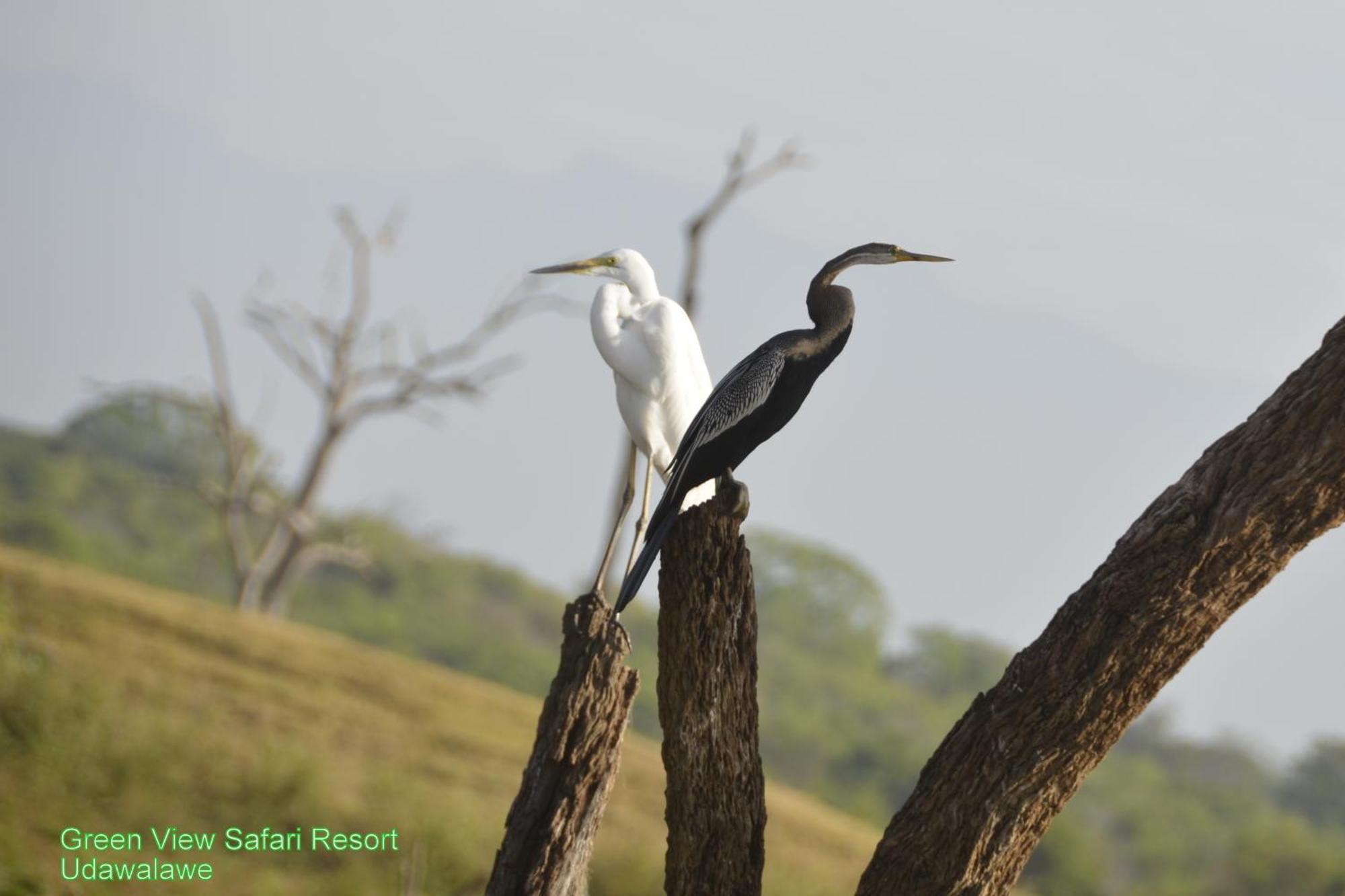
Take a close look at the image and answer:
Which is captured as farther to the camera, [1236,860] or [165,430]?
[165,430]

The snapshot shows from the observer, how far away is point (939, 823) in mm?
4297

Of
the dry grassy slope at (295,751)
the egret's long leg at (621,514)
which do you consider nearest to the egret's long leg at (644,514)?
the egret's long leg at (621,514)

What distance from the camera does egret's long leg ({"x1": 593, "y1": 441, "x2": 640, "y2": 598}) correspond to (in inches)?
234

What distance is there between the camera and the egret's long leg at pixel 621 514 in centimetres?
594

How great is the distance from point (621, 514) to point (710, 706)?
1.79m

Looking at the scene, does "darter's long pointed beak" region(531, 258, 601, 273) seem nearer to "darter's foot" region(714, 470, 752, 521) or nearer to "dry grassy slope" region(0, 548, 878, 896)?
"darter's foot" region(714, 470, 752, 521)

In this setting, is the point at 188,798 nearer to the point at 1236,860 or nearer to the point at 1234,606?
the point at 1234,606

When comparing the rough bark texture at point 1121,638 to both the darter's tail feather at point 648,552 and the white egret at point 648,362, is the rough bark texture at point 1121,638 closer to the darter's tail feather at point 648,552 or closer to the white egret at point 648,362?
the darter's tail feather at point 648,552

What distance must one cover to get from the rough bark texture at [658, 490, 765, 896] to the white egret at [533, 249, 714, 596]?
1095 mm

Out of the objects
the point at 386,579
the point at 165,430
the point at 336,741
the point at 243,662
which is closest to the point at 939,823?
the point at 336,741

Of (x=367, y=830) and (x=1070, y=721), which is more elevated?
(x=1070, y=721)

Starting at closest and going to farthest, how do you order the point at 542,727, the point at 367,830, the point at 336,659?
the point at 542,727 < the point at 367,830 < the point at 336,659

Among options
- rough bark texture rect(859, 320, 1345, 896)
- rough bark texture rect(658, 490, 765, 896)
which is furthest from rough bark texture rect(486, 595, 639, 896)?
rough bark texture rect(859, 320, 1345, 896)

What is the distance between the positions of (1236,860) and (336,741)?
1596cm
